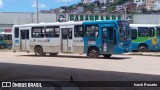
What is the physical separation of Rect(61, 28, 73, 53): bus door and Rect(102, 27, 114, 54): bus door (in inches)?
115

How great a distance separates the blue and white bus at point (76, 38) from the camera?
25781mm

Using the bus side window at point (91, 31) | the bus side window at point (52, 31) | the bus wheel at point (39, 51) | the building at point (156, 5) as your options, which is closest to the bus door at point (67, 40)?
the bus side window at point (52, 31)

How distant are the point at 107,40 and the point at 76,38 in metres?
2.69

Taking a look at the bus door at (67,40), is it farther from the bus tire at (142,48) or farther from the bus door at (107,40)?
the bus tire at (142,48)

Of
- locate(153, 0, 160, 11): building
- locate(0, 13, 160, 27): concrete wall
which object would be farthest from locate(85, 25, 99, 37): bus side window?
locate(153, 0, 160, 11): building

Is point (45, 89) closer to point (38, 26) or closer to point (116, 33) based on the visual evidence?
point (116, 33)

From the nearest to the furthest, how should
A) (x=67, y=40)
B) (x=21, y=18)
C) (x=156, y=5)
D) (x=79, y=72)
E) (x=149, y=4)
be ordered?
1. (x=79, y=72)
2. (x=67, y=40)
3. (x=21, y=18)
4. (x=149, y=4)
5. (x=156, y=5)

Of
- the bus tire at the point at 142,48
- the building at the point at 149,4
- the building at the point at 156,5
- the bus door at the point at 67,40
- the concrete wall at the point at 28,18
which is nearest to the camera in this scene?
the bus door at the point at 67,40

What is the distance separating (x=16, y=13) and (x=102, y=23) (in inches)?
1506

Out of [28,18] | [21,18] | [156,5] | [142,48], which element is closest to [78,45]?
[142,48]

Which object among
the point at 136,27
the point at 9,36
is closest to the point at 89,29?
the point at 136,27

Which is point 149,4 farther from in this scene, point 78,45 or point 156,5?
Result: point 78,45

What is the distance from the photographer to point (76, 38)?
90.1ft

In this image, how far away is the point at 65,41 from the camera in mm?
28203
